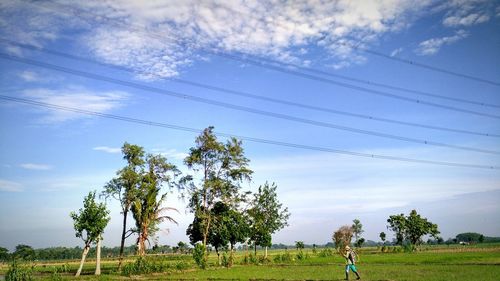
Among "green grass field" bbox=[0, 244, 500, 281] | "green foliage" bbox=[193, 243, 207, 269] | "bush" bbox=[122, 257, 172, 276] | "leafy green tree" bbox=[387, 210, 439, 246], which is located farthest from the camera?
"leafy green tree" bbox=[387, 210, 439, 246]

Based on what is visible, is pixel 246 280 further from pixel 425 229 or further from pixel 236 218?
pixel 425 229

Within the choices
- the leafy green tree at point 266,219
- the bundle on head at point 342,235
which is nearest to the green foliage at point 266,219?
the leafy green tree at point 266,219

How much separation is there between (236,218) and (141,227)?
17765 mm

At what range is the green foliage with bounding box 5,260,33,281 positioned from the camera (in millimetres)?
22297

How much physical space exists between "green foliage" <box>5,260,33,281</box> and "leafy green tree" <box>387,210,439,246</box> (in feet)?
322

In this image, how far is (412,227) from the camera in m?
101

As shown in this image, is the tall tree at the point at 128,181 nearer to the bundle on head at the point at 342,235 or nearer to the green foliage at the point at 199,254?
the green foliage at the point at 199,254

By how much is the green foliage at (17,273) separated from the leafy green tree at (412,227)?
322 ft

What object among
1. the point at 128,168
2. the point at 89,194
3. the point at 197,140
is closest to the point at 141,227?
the point at 128,168

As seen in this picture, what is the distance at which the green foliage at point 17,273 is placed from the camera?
73.2 feet

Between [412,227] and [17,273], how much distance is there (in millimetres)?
99322

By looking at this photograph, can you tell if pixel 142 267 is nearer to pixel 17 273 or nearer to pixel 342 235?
pixel 17 273

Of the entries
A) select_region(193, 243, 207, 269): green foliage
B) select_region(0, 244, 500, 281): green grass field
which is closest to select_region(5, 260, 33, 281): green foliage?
select_region(0, 244, 500, 281): green grass field

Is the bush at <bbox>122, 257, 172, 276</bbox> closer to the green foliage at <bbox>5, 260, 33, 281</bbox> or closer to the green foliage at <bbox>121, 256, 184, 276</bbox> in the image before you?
the green foliage at <bbox>121, 256, 184, 276</bbox>
